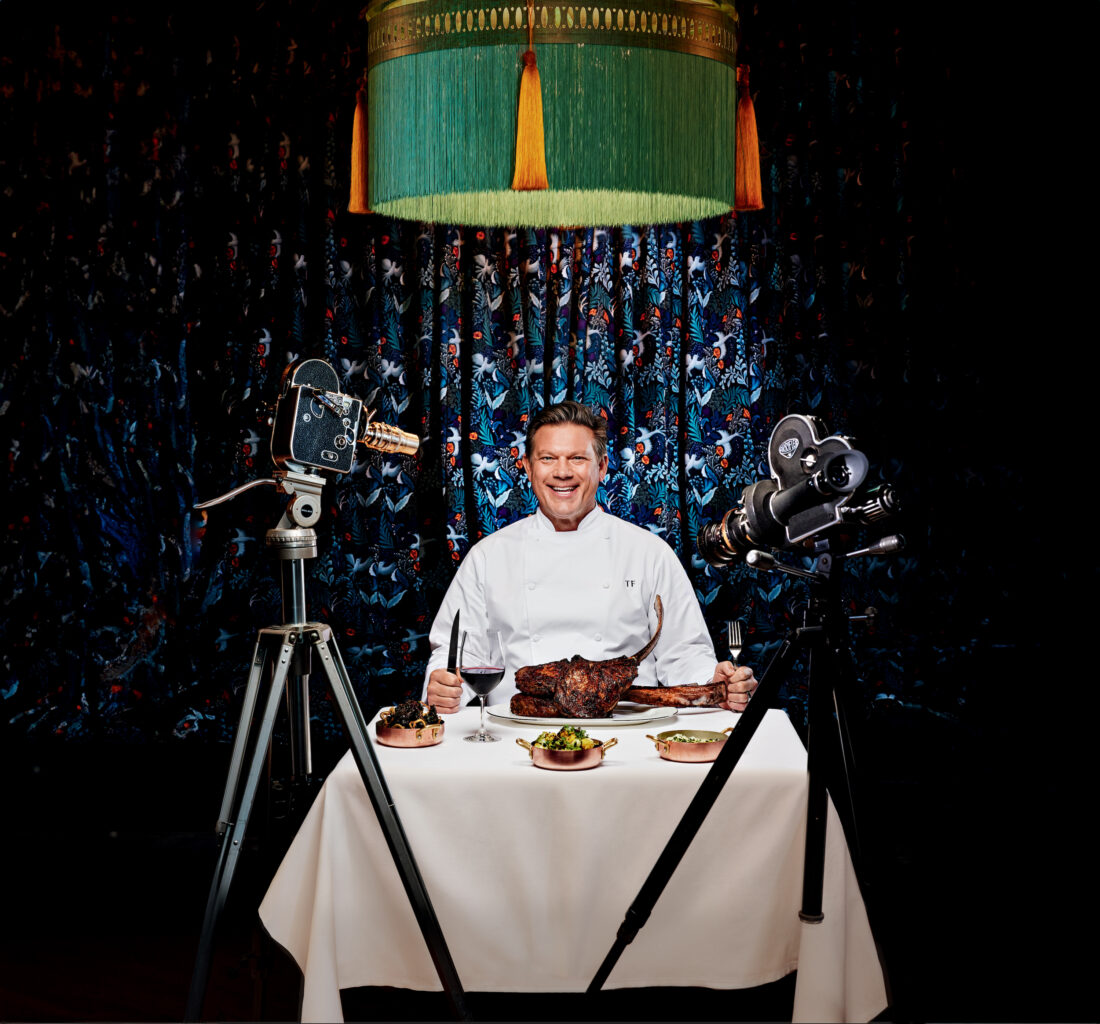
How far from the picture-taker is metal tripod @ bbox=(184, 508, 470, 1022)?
191cm

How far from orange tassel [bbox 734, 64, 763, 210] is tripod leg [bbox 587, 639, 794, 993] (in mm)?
969

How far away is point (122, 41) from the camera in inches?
146

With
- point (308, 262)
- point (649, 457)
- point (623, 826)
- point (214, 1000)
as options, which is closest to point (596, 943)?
point (623, 826)

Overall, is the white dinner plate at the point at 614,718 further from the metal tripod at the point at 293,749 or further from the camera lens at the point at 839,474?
the camera lens at the point at 839,474

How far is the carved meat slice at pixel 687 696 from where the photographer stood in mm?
2336

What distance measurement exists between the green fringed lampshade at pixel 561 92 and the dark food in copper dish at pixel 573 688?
0.90 meters

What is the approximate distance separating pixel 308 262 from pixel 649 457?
1311 millimetres

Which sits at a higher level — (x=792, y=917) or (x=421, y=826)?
(x=421, y=826)

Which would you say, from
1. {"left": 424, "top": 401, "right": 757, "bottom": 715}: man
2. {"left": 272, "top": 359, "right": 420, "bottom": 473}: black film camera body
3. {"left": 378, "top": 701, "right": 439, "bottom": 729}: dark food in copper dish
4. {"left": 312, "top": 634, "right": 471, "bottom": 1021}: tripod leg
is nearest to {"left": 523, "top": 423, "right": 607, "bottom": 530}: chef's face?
{"left": 424, "top": 401, "right": 757, "bottom": 715}: man

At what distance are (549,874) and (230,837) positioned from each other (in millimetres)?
573

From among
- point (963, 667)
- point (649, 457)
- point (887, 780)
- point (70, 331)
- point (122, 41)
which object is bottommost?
point (887, 780)

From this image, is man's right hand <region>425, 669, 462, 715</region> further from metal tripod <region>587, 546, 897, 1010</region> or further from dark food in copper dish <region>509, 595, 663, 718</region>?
metal tripod <region>587, 546, 897, 1010</region>

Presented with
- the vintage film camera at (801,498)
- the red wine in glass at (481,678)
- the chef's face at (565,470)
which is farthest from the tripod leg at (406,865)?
the chef's face at (565,470)

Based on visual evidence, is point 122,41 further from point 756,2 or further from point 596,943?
point 596,943
